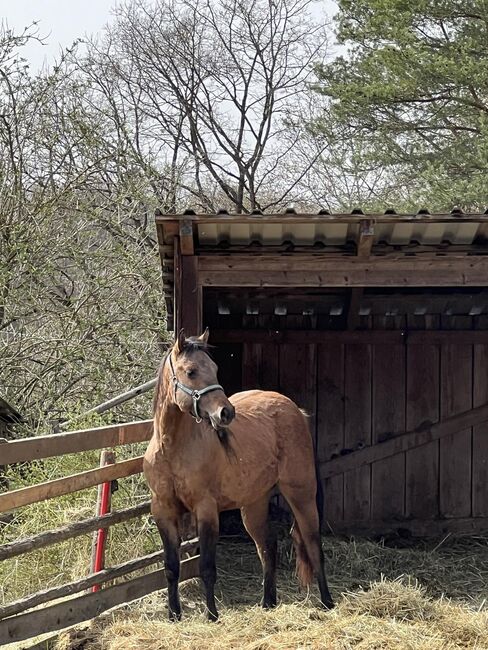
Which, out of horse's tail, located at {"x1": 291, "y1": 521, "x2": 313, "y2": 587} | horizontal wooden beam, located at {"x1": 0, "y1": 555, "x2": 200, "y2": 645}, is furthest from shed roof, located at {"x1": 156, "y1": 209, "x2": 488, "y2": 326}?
horizontal wooden beam, located at {"x1": 0, "y1": 555, "x2": 200, "y2": 645}

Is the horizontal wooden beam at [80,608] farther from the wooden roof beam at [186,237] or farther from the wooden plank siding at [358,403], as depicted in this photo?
the wooden plank siding at [358,403]

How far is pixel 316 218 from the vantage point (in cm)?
488

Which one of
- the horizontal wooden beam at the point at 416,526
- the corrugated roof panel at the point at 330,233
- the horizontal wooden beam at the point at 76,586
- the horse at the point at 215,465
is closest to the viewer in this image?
the horizontal wooden beam at the point at 76,586

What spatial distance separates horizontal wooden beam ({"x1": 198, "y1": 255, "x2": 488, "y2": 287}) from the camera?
5.40m

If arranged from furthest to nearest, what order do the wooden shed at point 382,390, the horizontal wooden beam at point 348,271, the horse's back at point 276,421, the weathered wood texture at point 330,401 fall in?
1. the weathered wood texture at point 330,401
2. the wooden shed at point 382,390
3. the horizontal wooden beam at point 348,271
4. the horse's back at point 276,421

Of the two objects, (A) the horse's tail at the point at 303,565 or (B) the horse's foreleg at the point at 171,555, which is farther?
(A) the horse's tail at the point at 303,565

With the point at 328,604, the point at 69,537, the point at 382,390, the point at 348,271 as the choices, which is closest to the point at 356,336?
the point at 382,390

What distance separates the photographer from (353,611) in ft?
14.9

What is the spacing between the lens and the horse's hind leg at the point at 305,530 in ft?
17.3

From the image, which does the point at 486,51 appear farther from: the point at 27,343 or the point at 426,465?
the point at 27,343

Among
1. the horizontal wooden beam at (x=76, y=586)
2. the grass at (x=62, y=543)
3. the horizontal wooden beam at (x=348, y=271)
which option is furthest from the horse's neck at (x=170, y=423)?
the grass at (x=62, y=543)

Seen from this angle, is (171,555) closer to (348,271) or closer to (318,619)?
(318,619)

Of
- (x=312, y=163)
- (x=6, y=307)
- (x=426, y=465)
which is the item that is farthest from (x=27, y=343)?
(x=312, y=163)

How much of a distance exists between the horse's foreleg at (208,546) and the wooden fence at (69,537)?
0.69m
